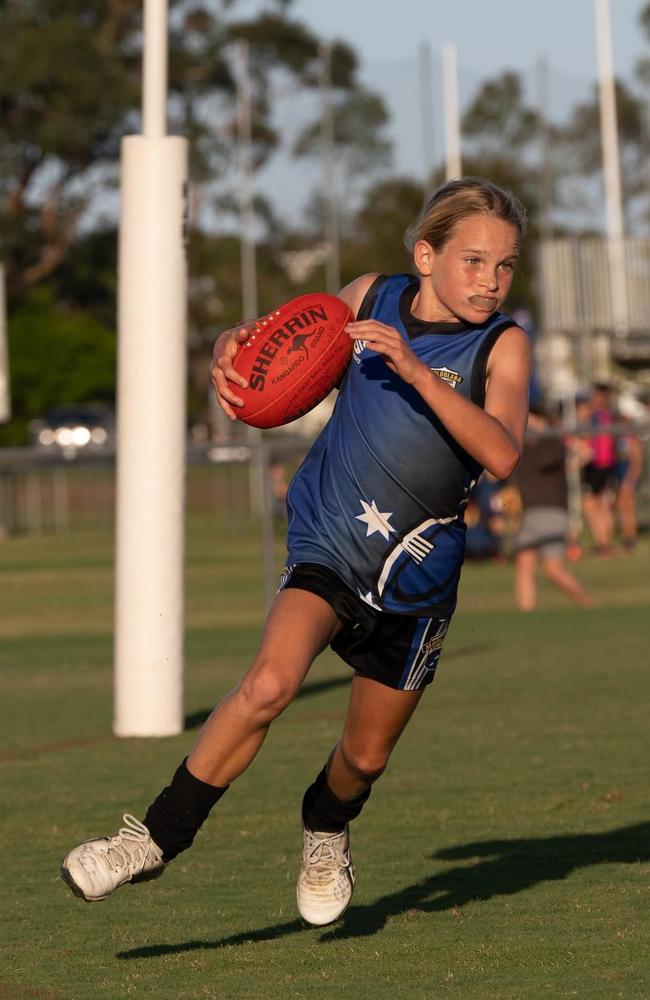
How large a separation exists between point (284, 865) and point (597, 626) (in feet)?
29.8

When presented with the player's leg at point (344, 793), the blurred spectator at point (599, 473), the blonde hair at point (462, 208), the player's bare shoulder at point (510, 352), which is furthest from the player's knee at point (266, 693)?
the blurred spectator at point (599, 473)

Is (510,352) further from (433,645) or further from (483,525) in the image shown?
(483,525)

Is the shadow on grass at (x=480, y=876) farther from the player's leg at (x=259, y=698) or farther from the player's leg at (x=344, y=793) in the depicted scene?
the player's leg at (x=259, y=698)

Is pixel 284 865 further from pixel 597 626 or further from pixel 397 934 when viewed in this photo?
pixel 597 626

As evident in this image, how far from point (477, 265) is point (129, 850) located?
5.82 feet

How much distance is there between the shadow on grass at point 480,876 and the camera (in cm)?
536

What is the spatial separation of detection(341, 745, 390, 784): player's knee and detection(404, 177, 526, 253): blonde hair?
1.38 meters

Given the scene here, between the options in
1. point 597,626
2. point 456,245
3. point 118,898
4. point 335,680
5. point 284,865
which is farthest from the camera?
point 597,626

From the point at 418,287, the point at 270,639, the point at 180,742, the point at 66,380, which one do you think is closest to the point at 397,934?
the point at 270,639

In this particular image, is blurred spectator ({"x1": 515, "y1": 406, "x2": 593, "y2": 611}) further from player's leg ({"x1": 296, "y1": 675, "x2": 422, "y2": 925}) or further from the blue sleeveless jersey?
the blue sleeveless jersey

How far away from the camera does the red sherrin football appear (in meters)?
5.18

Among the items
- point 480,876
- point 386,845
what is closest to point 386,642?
point 480,876

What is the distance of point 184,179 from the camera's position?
31.7ft

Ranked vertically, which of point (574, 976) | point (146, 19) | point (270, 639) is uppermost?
point (146, 19)
